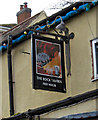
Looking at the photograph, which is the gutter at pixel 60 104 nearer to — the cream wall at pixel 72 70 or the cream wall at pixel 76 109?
the cream wall at pixel 76 109

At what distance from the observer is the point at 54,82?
12.4 meters

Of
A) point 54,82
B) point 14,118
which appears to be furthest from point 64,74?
point 14,118

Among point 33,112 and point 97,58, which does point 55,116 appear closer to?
point 33,112

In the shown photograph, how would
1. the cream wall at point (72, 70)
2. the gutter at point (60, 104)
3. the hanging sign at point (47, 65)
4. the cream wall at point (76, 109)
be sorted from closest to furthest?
1. the gutter at point (60, 104)
2. the cream wall at point (76, 109)
3. the hanging sign at point (47, 65)
4. the cream wall at point (72, 70)

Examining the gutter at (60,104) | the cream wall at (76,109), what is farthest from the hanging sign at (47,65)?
the cream wall at (76,109)

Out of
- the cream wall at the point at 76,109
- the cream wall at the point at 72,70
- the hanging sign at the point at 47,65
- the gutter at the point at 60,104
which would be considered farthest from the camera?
the cream wall at the point at 72,70

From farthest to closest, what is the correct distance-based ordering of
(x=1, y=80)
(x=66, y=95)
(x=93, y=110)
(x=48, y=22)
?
(x=1, y=80) < (x=48, y=22) < (x=66, y=95) < (x=93, y=110)

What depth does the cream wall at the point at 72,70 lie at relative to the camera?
42.2 feet

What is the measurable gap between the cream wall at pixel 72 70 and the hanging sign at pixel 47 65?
24.0 inches

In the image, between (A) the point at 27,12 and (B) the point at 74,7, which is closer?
(B) the point at 74,7

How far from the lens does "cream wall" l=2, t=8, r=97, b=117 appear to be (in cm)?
1287

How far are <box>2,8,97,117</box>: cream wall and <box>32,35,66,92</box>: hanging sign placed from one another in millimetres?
610

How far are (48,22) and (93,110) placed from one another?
3935 mm

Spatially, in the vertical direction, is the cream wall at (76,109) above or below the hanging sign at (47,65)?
below
